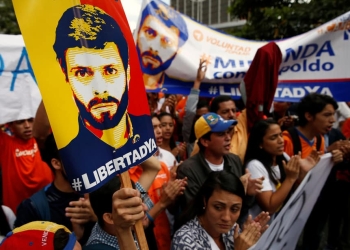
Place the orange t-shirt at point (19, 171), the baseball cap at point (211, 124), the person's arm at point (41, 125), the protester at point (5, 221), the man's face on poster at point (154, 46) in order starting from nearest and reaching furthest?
the protester at point (5, 221), the person's arm at point (41, 125), the baseball cap at point (211, 124), the orange t-shirt at point (19, 171), the man's face on poster at point (154, 46)

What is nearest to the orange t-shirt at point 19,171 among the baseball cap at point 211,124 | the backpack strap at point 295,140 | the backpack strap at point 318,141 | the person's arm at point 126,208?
the baseball cap at point 211,124

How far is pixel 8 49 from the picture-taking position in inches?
140

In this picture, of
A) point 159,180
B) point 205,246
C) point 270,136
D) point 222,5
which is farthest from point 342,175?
point 222,5

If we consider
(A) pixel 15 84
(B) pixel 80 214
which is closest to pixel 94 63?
(B) pixel 80 214

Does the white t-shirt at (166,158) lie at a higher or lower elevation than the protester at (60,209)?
lower

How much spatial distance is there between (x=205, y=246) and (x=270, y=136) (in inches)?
48.8

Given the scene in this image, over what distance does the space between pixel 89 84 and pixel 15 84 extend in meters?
2.37

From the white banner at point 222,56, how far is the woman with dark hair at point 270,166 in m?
1.22

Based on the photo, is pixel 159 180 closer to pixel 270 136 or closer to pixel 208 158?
pixel 208 158

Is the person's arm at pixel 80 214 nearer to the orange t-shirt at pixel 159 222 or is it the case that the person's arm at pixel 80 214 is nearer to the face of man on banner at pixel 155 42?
the orange t-shirt at pixel 159 222

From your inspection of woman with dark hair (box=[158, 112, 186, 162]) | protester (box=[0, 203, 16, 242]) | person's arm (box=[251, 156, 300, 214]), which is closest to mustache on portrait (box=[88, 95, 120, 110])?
protester (box=[0, 203, 16, 242])

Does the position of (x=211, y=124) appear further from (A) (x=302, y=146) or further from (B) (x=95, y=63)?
(B) (x=95, y=63)

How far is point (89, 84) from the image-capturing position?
139cm

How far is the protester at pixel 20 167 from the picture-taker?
3100 millimetres
